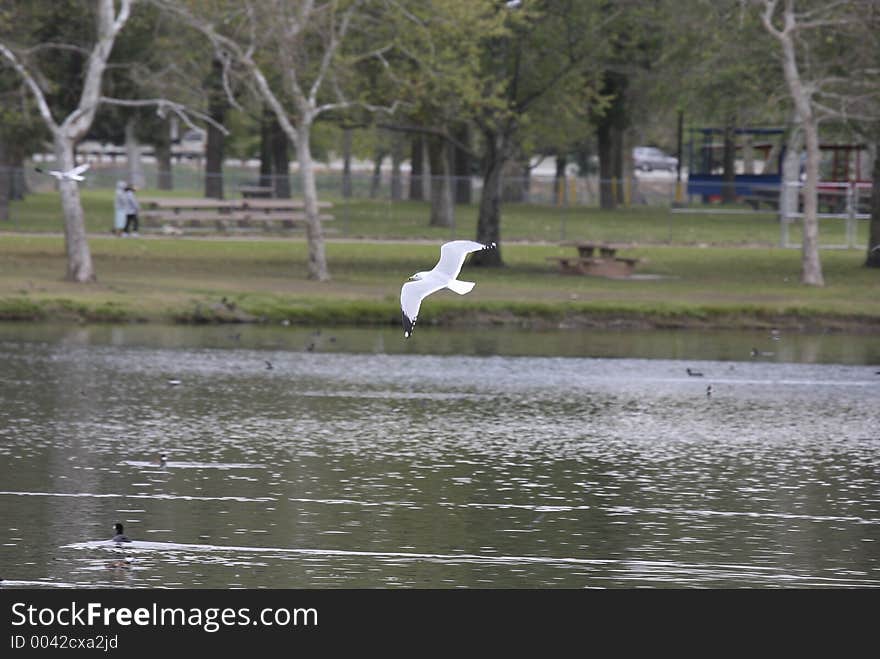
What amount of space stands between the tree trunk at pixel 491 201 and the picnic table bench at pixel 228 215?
25.7ft

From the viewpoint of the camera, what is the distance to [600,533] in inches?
696

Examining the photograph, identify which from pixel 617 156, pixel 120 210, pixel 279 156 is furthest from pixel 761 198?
pixel 120 210

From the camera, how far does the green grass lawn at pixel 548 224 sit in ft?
174

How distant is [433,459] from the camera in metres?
21.7

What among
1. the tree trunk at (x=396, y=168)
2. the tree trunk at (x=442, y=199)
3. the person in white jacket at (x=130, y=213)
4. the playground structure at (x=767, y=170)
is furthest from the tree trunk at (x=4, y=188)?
the playground structure at (x=767, y=170)

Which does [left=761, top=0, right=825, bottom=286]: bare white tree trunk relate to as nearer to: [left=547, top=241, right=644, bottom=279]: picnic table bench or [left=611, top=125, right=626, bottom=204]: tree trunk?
[left=547, top=241, right=644, bottom=279]: picnic table bench

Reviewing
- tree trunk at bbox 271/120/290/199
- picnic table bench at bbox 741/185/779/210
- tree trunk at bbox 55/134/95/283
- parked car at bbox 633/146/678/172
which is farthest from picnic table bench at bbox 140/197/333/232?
parked car at bbox 633/146/678/172

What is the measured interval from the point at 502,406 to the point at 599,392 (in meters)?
2.10

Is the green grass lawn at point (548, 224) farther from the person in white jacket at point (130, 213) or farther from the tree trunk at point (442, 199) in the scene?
the person in white jacket at point (130, 213)

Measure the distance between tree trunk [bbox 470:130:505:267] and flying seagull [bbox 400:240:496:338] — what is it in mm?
24225
